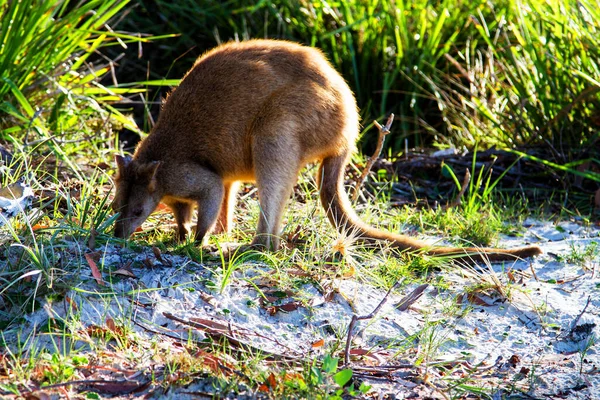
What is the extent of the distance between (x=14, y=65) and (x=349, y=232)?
8.71 feet

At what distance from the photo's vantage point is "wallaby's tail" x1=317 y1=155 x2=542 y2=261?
4.74 m

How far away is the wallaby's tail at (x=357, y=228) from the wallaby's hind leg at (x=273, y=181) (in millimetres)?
338

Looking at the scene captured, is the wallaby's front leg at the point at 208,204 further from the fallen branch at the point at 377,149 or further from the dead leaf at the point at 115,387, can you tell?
the dead leaf at the point at 115,387

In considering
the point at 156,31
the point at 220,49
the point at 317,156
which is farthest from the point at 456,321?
the point at 156,31

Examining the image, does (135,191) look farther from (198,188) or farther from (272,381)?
(272,381)

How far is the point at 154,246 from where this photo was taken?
14.3 ft

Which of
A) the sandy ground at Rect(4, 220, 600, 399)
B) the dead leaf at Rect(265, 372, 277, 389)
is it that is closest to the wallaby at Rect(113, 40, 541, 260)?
the sandy ground at Rect(4, 220, 600, 399)

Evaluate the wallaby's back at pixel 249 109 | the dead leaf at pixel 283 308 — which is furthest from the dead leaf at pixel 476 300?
the wallaby's back at pixel 249 109

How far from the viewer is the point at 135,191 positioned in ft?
15.8

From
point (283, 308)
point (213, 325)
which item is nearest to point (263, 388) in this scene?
point (213, 325)

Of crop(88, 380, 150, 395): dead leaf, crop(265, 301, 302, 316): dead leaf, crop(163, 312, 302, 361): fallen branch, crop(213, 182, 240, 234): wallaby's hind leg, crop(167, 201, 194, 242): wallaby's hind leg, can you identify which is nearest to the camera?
crop(88, 380, 150, 395): dead leaf

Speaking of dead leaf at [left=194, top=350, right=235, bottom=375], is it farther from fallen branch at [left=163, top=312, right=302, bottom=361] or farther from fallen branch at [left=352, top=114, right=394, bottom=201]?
fallen branch at [left=352, top=114, right=394, bottom=201]

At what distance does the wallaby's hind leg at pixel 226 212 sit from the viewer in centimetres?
523

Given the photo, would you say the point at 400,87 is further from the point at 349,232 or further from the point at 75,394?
the point at 75,394
